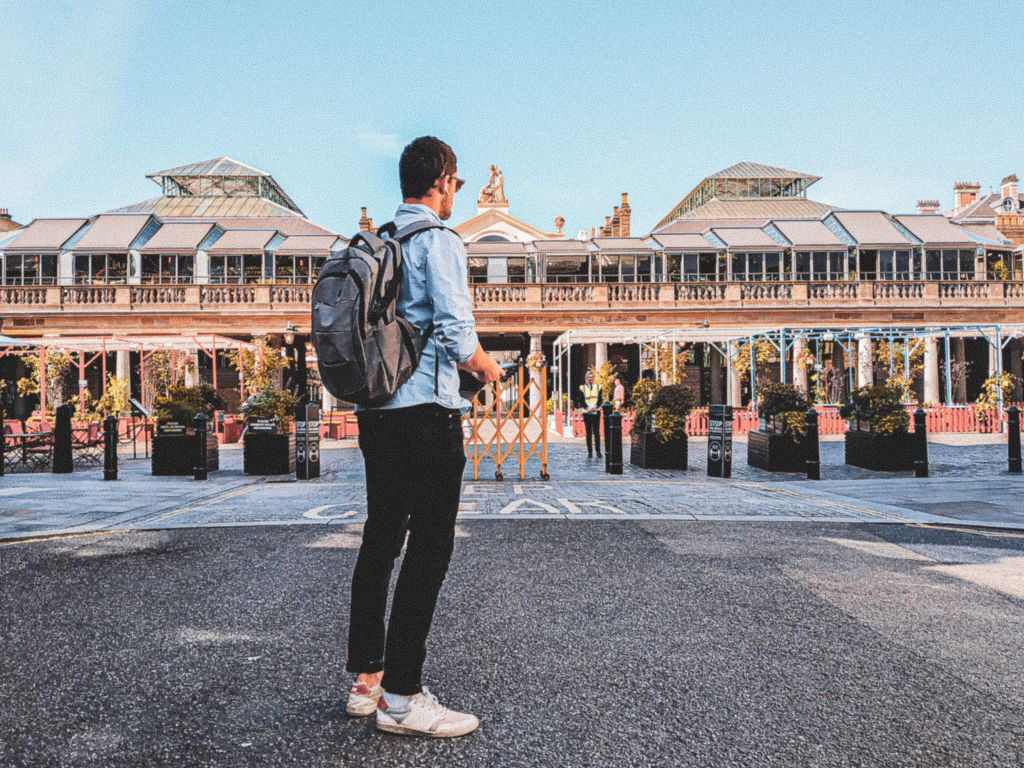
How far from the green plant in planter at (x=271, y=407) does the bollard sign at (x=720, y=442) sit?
6772 mm

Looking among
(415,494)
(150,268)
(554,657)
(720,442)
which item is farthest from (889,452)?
(150,268)

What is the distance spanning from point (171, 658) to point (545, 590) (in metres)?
1.92

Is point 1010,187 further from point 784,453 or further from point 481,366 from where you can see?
point 481,366

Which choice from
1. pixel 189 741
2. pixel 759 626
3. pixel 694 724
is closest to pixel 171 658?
pixel 189 741

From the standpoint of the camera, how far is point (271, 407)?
41.5 ft

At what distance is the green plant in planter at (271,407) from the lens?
12.6m

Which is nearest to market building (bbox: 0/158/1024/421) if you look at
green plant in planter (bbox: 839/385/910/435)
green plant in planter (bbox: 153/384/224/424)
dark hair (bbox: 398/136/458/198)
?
green plant in planter (bbox: 153/384/224/424)

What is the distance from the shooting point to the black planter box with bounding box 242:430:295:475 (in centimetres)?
1226

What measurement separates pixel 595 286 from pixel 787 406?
62.9ft

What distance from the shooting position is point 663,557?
16.9 feet

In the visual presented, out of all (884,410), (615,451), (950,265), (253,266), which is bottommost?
(615,451)

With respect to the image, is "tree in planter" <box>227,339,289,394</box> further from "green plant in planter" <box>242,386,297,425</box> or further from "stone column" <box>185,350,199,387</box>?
"green plant in planter" <box>242,386,297,425</box>

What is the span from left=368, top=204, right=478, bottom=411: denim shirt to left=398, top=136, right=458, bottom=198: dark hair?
0.21m

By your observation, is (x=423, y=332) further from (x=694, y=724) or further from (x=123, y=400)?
(x=123, y=400)
